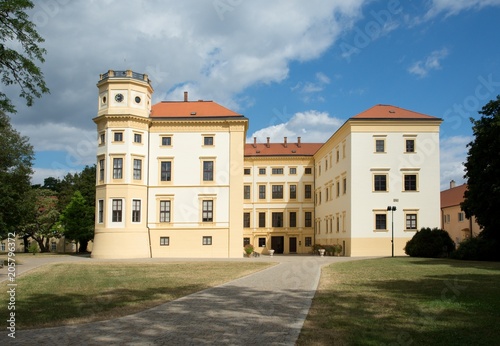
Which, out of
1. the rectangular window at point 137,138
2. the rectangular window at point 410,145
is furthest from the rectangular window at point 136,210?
the rectangular window at point 410,145

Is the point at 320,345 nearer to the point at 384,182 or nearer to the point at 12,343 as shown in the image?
the point at 12,343

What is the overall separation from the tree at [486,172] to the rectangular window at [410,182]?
35.6 feet

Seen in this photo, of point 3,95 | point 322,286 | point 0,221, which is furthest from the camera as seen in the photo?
point 0,221

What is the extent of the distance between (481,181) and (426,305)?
21740 mm

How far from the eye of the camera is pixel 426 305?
38.5ft

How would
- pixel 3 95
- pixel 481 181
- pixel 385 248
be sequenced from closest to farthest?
pixel 3 95
pixel 481 181
pixel 385 248

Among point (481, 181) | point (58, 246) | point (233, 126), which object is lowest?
point (58, 246)

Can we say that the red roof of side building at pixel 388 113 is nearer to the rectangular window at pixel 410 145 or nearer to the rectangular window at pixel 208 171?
the rectangular window at pixel 410 145

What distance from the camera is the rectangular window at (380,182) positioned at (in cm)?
4362

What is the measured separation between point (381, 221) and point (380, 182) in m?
3.28

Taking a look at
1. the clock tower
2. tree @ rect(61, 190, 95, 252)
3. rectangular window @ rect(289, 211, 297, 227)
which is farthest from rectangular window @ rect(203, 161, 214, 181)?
rectangular window @ rect(289, 211, 297, 227)

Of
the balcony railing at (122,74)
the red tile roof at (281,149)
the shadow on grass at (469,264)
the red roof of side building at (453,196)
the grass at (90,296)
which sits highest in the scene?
the balcony railing at (122,74)

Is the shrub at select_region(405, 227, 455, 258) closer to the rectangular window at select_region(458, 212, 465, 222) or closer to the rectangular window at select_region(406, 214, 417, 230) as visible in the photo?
the rectangular window at select_region(406, 214, 417, 230)

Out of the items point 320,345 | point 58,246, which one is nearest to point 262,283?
point 320,345
